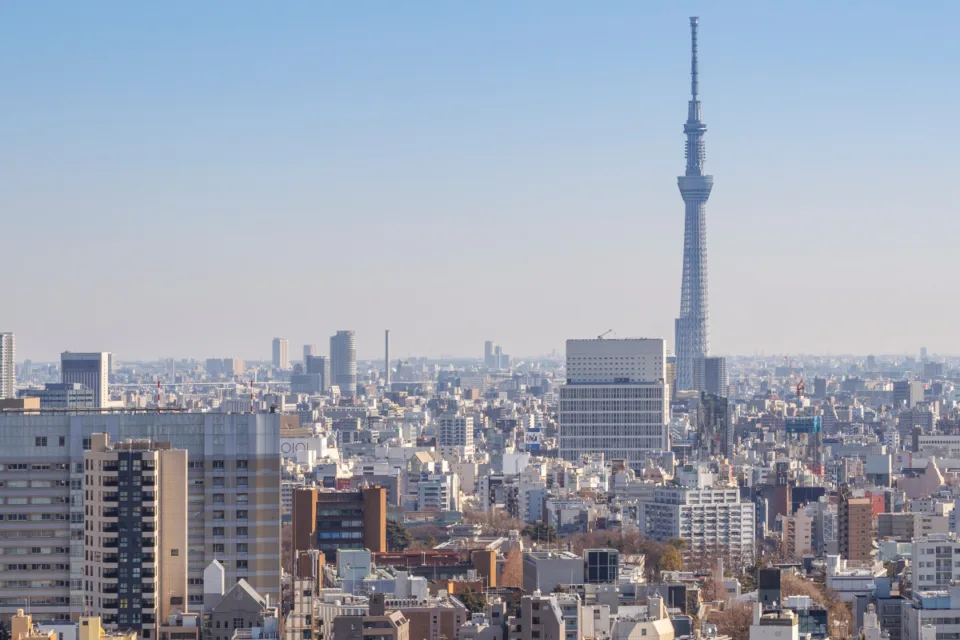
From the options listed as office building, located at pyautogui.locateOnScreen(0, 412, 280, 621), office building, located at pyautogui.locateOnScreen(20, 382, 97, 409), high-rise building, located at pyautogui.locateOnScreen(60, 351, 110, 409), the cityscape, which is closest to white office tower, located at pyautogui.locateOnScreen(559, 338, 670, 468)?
the cityscape

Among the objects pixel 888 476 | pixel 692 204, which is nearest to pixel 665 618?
pixel 888 476

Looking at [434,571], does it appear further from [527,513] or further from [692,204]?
[692,204]

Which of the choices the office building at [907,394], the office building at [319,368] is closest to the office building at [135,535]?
the office building at [907,394]

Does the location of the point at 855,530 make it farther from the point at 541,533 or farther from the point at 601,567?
the point at 601,567

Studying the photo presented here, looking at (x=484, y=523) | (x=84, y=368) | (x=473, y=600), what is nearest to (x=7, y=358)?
(x=84, y=368)

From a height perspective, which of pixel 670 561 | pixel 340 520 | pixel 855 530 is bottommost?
pixel 670 561

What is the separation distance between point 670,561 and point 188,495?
1834cm

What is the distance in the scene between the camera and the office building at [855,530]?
47.2 metres

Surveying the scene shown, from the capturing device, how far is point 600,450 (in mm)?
89625

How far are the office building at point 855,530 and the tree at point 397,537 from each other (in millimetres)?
8817

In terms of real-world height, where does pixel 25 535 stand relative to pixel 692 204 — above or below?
below

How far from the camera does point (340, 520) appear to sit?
4497 centimetres

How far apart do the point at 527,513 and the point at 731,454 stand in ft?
86.6

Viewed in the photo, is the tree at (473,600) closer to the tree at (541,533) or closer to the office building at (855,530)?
the office building at (855,530)
